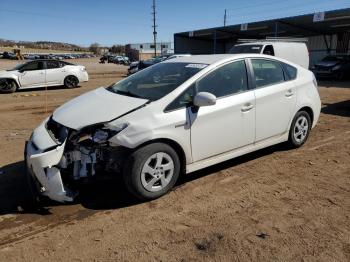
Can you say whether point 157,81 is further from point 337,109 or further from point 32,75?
point 32,75

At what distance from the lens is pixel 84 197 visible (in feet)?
14.3

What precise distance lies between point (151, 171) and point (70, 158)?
90cm

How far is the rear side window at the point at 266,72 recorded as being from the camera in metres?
5.22

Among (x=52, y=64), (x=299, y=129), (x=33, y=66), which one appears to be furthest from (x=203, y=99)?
(x=52, y=64)

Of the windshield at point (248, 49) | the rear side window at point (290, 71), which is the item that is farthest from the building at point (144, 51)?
the rear side window at point (290, 71)

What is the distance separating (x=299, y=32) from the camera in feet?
118

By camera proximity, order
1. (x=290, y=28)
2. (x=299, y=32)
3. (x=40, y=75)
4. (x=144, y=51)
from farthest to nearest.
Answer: (x=144, y=51)
(x=299, y=32)
(x=290, y=28)
(x=40, y=75)

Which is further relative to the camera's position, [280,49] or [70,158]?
[280,49]

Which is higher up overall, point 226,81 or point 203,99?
point 226,81

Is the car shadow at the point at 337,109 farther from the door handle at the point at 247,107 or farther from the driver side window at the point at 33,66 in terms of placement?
Answer: the driver side window at the point at 33,66

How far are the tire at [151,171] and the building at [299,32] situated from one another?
2544 cm

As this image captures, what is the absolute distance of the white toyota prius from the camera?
3941 mm

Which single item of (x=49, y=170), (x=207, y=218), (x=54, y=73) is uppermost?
(x=54, y=73)

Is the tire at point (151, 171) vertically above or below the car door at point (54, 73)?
below
